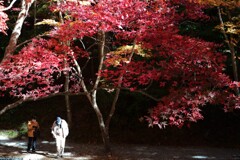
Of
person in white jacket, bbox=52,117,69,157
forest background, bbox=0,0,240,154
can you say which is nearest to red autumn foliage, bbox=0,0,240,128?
forest background, bbox=0,0,240,154

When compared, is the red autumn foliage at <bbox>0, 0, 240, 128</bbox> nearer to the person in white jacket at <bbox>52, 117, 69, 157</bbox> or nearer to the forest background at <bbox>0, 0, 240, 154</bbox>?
the forest background at <bbox>0, 0, 240, 154</bbox>

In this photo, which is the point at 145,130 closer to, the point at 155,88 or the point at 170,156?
the point at 155,88

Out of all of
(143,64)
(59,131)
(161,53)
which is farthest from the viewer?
(143,64)

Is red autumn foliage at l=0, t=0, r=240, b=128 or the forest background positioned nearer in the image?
red autumn foliage at l=0, t=0, r=240, b=128

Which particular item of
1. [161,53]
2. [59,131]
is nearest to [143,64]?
[161,53]

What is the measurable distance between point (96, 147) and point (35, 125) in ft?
9.91

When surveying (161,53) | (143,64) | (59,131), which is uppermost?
(143,64)

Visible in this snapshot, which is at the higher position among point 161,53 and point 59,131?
point 161,53

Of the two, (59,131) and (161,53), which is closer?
(161,53)

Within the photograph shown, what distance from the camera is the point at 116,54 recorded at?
32.4ft

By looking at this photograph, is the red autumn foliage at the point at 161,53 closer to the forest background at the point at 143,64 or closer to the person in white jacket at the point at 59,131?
the forest background at the point at 143,64

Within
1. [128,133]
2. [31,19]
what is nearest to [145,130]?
[128,133]

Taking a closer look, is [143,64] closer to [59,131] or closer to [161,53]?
[161,53]

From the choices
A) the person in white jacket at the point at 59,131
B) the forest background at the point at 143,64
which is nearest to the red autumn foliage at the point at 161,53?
the forest background at the point at 143,64
